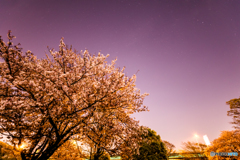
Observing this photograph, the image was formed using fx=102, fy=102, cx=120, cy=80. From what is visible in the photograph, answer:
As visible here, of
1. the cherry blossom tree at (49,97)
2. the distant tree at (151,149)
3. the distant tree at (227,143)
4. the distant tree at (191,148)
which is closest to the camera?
the cherry blossom tree at (49,97)

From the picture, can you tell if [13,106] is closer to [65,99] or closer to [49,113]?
[49,113]

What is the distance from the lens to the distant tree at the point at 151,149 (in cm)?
974


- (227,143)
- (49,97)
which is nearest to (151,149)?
(49,97)

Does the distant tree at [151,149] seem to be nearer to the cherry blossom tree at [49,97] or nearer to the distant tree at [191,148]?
the cherry blossom tree at [49,97]

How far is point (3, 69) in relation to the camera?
214 inches

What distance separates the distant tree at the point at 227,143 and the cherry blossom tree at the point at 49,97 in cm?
1934

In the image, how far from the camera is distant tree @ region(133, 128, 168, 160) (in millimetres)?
9742

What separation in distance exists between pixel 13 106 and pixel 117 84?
5.09 metres

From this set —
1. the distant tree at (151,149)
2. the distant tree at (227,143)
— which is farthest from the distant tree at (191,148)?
the distant tree at (151,149)

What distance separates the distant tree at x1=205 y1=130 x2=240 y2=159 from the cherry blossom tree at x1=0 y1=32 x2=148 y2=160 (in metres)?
19.3

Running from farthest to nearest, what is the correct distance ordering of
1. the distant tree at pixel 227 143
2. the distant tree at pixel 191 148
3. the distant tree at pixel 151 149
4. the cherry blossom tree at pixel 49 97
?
1. the distant tree at pixel 191 148
2. the distant tree at pixel 227 143
3. the distant tree at pixel 151 149
4. the cherry blossom tree at pixel 49 97

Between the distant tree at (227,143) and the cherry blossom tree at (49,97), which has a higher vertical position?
the cherry blossom tree at (49,97)

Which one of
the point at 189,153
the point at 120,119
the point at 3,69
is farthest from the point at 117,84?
the point at 189,153

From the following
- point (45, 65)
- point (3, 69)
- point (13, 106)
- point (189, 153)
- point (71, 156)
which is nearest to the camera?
point (13, 106)
